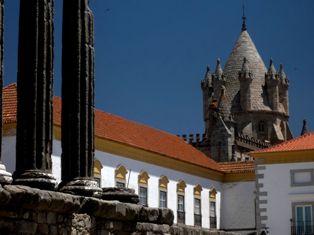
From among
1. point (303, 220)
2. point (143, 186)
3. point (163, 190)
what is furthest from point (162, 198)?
point (303, 220)

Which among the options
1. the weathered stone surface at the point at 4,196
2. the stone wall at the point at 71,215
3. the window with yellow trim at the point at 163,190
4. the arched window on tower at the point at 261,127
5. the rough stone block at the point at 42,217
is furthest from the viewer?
the arched window on tower at the point at 261,127

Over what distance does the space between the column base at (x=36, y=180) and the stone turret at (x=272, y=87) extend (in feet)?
260

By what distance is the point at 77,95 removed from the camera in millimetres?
13516

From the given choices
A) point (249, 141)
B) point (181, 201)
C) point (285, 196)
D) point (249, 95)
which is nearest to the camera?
point (285, 196)

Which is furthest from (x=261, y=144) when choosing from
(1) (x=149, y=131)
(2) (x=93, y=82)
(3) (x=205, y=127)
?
(2) (x=93, y=82)

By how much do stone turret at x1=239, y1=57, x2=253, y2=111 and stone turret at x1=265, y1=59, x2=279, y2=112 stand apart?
2.01 meters

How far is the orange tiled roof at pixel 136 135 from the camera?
98.7 feet

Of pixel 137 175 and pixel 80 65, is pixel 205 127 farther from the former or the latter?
pixel 80 65

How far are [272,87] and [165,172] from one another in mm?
53923

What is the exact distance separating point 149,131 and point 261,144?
4337 cm

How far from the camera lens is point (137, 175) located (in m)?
36.4

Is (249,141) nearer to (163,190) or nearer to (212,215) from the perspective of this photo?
(212,215)

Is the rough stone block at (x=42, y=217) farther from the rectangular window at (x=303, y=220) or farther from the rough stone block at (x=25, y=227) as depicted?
the rectangular window at (x=303, y=220)

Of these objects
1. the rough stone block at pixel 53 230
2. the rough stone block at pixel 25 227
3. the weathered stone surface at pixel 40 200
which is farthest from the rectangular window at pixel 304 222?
the rough stone block at pixel 25 227
